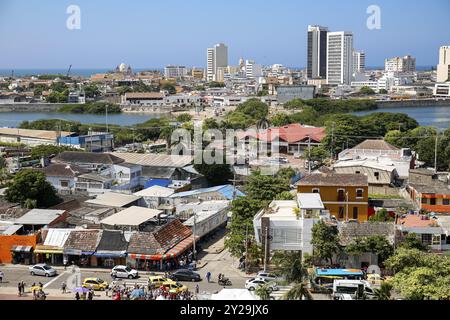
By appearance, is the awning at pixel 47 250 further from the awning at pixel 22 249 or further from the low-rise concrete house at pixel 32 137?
the low-rise concrete house at pixel 32 137

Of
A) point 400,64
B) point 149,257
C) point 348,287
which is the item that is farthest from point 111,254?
point 400,64

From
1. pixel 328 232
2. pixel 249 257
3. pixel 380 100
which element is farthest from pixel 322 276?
pixel 380 100

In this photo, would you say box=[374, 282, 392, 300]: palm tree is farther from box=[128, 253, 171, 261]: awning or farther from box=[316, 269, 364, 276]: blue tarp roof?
box=[128, 253, 171, 261]: awning

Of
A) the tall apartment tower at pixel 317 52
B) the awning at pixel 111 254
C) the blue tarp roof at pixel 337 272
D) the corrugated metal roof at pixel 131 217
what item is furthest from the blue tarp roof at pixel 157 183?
the tall apartment tower at pixel 317 52

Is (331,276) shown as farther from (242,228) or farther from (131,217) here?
(131,217)

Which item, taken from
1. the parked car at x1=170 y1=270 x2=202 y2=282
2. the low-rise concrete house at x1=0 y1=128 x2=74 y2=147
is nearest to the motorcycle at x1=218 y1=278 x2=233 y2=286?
the parked car at x1=170 y1=270 x2=202 y2=282
